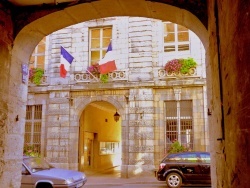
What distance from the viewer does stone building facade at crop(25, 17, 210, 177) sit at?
1546 cm

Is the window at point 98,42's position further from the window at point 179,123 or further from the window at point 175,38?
the window at point 179,123

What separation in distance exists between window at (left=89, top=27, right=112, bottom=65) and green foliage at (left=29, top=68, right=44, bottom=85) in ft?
9.60

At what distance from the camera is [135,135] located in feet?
51.3

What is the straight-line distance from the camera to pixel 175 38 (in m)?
16.5

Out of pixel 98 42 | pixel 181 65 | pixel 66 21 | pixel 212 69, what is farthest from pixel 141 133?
pixel 212 69

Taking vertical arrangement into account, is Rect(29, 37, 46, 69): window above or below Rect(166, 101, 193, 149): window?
above

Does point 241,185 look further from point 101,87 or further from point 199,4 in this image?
point 101,87

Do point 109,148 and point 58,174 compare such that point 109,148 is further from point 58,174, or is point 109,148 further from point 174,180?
point 58,174

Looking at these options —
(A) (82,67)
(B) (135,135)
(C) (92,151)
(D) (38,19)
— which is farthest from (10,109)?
(C) (92,151)

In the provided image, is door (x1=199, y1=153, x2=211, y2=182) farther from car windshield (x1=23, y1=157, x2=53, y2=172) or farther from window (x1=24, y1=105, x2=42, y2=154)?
window (x1=24, y1=105, x2=42, y2=154)

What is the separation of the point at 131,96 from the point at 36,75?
18.2 ft

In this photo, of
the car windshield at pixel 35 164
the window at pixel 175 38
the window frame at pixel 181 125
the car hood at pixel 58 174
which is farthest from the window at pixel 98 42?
the car hood at pixel 58 174

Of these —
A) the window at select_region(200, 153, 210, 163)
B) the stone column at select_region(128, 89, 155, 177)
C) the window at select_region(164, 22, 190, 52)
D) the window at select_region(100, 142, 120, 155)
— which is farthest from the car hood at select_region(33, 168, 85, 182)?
the window at select_region(100, 142, 120, 155)

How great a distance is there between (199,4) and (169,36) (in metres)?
12.7
